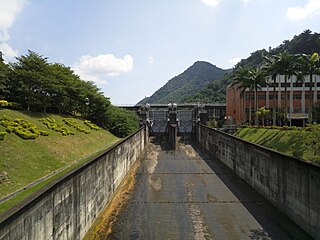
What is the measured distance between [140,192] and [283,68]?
30797 millimetres

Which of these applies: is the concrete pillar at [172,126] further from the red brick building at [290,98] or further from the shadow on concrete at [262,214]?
the shadow on concrete at [262,214]

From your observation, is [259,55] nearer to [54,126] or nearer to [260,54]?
[260,54]

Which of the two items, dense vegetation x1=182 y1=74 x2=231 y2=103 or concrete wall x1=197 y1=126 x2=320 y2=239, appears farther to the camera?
dense vegetation x1=182 y1=74 x2=231 y2=103

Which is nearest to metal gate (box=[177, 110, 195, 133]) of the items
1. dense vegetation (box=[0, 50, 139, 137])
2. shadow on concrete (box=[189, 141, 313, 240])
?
dense vegetation (box=[0, 50, 139, 137])

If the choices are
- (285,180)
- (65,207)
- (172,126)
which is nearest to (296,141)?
(285,180)

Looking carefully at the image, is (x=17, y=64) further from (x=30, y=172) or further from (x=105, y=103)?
(x=30, y=172)

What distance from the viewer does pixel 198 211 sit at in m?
17.4

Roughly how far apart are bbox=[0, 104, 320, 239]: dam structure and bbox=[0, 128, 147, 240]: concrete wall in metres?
0.02

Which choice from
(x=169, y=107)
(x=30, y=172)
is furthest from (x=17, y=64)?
(x=169, y=107)

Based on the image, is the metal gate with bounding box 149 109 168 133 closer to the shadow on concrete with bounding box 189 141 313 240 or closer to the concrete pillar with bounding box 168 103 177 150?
the concrete pillar with bounding box 168 103 177 150

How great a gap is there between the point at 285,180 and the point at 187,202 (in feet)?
21.3

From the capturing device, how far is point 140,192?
71.5ft

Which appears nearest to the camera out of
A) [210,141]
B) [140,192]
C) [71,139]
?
[140,192]

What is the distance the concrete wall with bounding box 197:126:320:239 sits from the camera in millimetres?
12609
